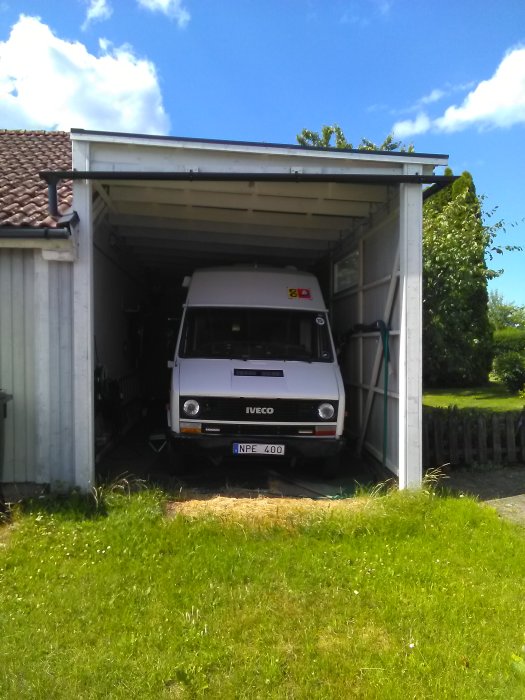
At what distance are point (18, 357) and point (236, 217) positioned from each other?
379cm

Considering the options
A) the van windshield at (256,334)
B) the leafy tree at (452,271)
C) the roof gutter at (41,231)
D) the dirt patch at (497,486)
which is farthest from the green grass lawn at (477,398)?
the roof gutter at (41,231)

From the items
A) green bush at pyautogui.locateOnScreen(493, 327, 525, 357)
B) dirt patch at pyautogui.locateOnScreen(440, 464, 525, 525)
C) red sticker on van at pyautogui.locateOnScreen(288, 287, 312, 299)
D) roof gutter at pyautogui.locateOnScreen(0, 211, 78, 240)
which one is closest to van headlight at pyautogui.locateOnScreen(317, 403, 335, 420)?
dirt patch at pyautogui.locateOnScreen(440, 464, 525, 525)

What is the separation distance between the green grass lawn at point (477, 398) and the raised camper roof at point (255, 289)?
7.28 metres

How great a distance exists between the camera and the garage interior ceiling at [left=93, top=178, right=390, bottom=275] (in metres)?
6.73

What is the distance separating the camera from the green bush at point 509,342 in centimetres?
1934

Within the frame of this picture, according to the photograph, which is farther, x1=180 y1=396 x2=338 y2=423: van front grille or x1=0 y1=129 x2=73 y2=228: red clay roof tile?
x1=180 y1=396 x2=338 y2=423: van front grille

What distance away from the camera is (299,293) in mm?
7512

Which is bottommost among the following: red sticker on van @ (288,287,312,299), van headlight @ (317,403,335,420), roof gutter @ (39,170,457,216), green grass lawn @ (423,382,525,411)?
green grass lawn @ (423,382,525,411)

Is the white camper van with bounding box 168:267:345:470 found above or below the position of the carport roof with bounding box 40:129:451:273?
below

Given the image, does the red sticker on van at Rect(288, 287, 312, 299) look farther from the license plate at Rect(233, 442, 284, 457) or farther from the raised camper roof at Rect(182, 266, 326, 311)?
the license plate at Rect(233, 442, 284, 457)

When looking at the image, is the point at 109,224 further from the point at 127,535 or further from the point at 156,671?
the point at 156,671

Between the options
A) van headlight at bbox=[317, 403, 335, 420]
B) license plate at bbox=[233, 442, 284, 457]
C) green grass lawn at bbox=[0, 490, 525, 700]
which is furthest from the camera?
van headlight at bbox=[317, 403, 335, 420]

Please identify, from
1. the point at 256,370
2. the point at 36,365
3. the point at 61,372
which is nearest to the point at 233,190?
the point at 256,370

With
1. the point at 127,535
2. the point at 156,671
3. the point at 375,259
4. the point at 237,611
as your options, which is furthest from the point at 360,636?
the point at 375,259
